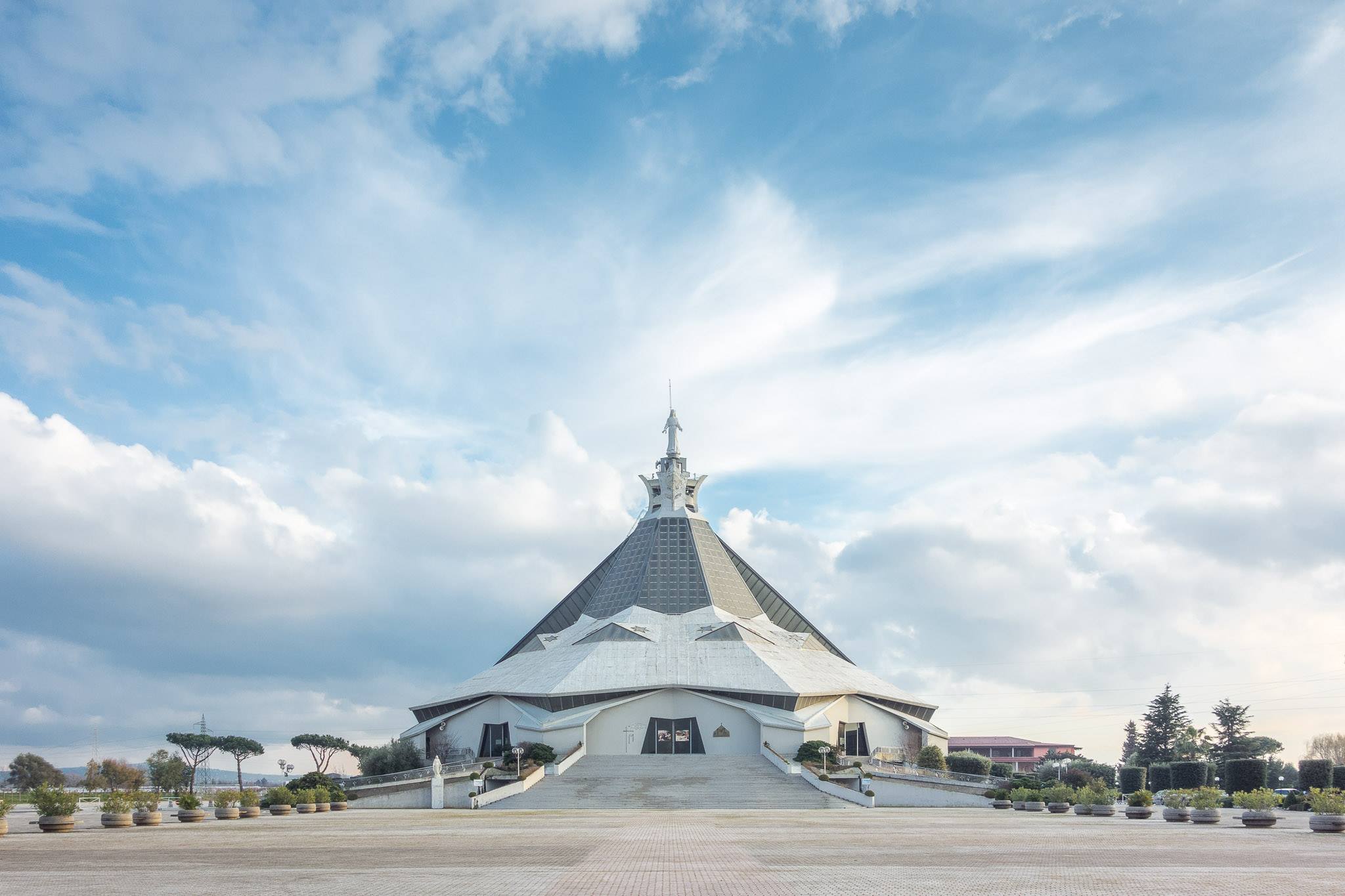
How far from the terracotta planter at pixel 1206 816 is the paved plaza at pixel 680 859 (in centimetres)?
149

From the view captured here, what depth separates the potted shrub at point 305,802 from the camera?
41500mm

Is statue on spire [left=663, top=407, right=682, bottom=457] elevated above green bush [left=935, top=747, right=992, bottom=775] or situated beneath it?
elevated above

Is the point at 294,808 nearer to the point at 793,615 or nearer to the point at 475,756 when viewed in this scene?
the point at 475,756

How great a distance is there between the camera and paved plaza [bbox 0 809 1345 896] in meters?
15.1

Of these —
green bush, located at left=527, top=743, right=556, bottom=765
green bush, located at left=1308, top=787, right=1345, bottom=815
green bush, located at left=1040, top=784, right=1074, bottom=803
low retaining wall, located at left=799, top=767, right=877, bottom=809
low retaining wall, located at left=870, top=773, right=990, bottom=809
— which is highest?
green bush, located at left=1308, top=787, right=1345, bottom=815

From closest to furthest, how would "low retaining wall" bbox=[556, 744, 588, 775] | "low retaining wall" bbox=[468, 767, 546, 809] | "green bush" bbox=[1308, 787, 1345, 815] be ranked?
"green bush" bbox=[1308, 787, 1345, 815] < "low retaining wall" bbox=[468, 767, 546, 809] < "low retaining wall" bbox=[556, 744, 588, 775]

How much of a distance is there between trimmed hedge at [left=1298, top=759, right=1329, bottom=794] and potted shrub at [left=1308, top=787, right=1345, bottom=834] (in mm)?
23916

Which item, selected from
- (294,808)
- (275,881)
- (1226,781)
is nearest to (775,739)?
(1226,781)

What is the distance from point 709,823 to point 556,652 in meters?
51.0

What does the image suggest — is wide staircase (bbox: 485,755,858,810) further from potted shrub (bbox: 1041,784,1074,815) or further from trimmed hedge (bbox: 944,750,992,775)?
trimmed hedge (bbox: 944,750,992,775)

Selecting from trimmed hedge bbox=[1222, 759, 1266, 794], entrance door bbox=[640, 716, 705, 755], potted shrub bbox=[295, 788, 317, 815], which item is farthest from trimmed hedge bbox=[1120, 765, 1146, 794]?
potted shrub bbox=[295, 788, 317, 815]

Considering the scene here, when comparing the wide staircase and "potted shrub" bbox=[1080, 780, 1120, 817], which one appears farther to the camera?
the wide staircase

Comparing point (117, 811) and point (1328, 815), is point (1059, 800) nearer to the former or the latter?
point (1328, 815)

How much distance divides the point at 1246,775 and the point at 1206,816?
21590 mm
